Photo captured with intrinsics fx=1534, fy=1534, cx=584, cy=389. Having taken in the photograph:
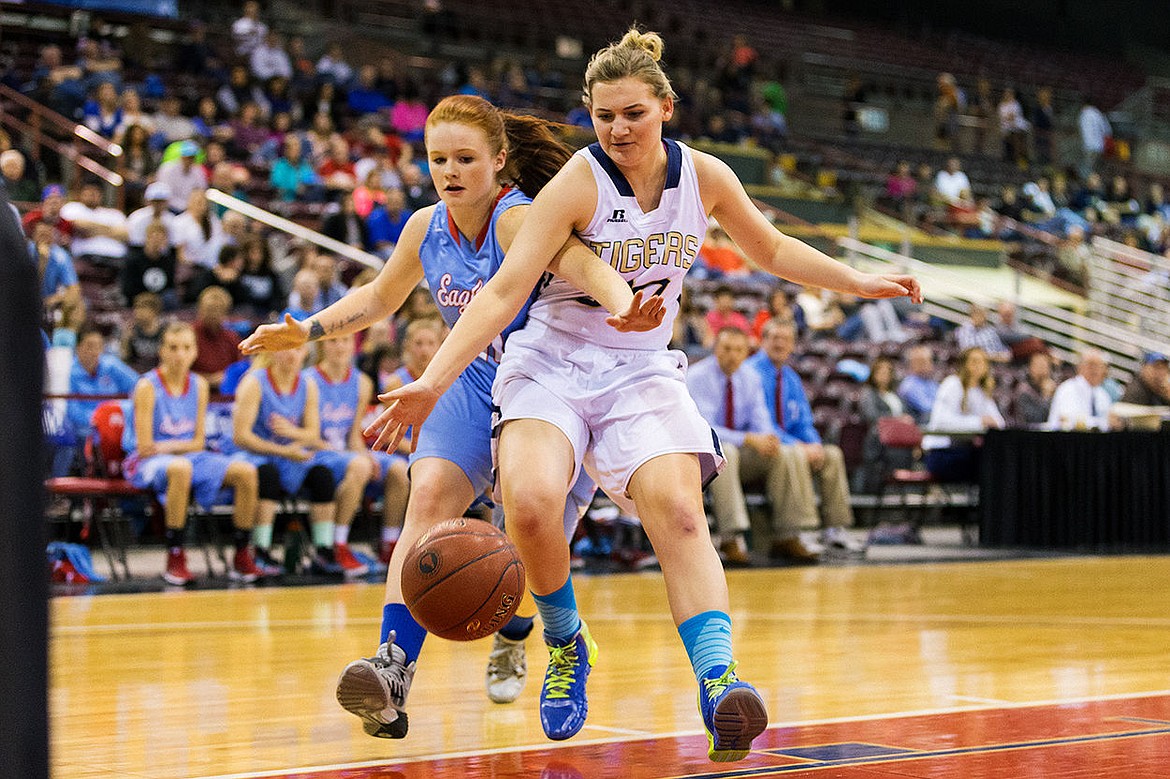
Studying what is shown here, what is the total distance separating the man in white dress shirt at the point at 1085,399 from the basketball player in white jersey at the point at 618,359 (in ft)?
27.9

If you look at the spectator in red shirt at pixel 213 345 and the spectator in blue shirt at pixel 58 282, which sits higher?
the spectator in blue shirt at pixel 58 282

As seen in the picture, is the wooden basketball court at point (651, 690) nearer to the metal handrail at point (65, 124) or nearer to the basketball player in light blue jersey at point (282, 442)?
the basketball player in light blue jersey at point (282, 442)

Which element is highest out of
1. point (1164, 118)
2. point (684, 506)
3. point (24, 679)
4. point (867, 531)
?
point (1164, 118)

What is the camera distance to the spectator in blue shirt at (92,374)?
8.73 m

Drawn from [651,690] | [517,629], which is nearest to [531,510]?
[517,629]

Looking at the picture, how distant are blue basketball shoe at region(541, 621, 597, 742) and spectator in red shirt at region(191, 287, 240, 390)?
227 inches

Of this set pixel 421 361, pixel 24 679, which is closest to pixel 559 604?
pixel 24 679

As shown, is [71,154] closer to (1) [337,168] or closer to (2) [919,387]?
(1) [337,168]

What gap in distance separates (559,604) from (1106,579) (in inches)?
230

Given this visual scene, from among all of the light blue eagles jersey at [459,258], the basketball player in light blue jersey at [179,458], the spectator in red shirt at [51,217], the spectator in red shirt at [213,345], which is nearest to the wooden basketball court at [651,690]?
the basketball player in light blue jersey at [179,458]

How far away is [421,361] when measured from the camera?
26.1 feet

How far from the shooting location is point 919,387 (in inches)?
468

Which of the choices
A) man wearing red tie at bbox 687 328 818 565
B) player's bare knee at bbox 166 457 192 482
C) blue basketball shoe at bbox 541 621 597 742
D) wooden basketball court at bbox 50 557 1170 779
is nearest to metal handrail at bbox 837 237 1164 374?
man wearing red tie at bbox 687 328 818 565

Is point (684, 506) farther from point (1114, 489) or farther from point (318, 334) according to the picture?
point (1114, 489)
